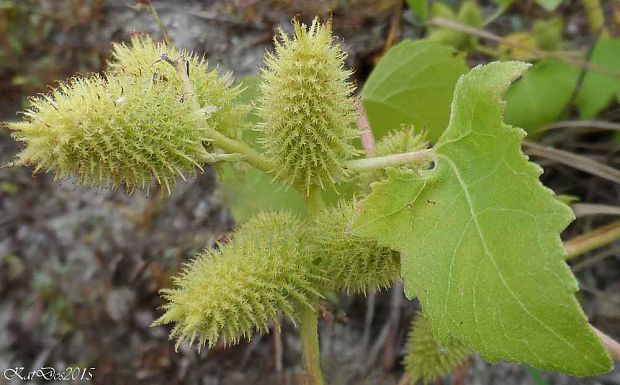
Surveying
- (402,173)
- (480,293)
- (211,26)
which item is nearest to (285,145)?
(402,173)

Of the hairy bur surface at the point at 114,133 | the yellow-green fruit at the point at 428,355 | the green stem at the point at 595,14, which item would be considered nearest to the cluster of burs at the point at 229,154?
the hairy bur surface at the point at 114,133

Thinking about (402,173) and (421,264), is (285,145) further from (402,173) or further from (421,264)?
(421,264)

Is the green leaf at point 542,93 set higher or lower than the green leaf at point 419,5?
lower

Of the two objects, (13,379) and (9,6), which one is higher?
(9,6)

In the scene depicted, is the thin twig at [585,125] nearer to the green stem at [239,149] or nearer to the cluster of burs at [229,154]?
the cluster of burs at [229,154]

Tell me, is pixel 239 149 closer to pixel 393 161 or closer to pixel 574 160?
pixel 393 161

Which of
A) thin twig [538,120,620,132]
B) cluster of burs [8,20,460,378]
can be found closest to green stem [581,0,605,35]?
thin twig [538,120,620,132]

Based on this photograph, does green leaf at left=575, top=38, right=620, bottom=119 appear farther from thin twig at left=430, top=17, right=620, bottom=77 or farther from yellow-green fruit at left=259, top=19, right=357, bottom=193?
yellow-green fruit at left=259, top=19, right=357, bottom=193
